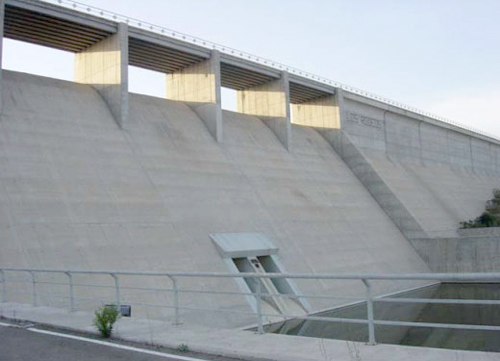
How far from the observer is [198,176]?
25141 millimetres

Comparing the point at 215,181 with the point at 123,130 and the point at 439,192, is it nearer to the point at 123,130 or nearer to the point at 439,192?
the point at 123,130

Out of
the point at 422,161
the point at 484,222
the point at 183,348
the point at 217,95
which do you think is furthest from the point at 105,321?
the point at 422,161

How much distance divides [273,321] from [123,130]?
11.2 meters

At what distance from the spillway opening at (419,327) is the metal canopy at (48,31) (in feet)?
52.9

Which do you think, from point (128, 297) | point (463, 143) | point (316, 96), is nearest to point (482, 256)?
point (316, 96)

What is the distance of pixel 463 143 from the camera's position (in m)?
55.1

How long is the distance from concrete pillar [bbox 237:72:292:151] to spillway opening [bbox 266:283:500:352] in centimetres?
1244

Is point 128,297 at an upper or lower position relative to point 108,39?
lower

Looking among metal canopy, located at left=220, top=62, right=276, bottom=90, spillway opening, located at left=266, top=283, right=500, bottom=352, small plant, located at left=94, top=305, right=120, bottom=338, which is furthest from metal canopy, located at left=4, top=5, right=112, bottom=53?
small plant, located at left=94, top=305, right=120, bottom=338

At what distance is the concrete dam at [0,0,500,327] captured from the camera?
18797 millimetres

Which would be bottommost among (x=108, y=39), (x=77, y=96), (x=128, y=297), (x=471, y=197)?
(x=128, y=297)

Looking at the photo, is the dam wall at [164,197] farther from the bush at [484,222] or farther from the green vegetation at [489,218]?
the green vegetation at [489,218]

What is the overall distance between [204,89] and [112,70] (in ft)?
19.0

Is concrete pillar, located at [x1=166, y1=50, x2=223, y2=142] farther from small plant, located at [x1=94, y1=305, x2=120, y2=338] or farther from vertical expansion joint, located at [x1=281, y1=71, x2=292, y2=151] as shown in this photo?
small plant, located at [x1=94, y1=305, x2=120, y2=338]
